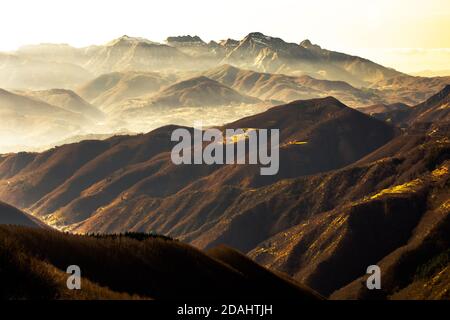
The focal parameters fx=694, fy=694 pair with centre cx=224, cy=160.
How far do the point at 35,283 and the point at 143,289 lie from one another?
2484cm

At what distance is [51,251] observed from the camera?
65500 millimetres

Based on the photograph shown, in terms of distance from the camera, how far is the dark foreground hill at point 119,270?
42344mm

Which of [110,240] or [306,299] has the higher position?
[110,240]

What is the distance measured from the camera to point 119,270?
6762 centimetres

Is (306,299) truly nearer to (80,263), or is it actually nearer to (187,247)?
(187,247)

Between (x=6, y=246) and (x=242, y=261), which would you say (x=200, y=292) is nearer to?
(x=242, y=261)

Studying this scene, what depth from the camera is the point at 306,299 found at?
96188 mm

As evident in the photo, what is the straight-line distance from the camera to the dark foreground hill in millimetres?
42344
